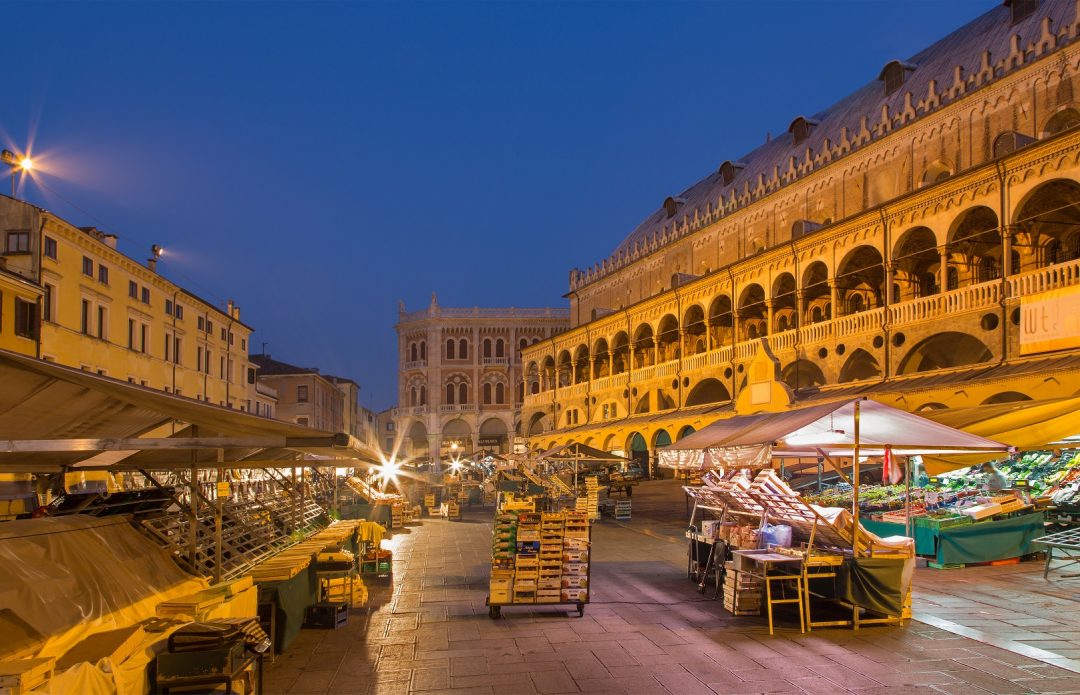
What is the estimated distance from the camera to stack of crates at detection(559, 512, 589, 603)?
11547 mm

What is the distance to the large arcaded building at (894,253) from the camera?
22.9 m

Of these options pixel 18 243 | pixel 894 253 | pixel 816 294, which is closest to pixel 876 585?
pixel 894 253

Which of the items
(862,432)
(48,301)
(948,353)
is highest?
(48,301)

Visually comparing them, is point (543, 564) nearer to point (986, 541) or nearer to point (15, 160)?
point (986, 541)

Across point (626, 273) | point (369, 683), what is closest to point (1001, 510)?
point (369, 683)

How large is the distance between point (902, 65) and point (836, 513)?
3147 cm

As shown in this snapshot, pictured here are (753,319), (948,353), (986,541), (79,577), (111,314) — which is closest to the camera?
(79,577)

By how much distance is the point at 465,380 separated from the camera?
78562 millimetres

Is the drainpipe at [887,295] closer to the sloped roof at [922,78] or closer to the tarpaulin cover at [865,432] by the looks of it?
the sloped roof at [922,78]

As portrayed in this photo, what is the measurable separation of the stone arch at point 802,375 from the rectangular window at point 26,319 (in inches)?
1004

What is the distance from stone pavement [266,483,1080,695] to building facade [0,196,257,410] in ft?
71.5

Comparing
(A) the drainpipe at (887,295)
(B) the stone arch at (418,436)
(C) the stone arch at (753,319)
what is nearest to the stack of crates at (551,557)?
(A) the drainpipe at (887,295)

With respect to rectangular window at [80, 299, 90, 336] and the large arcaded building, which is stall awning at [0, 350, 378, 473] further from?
rectangular window at [80, 299, 90, 336]

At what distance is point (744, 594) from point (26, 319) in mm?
24511
